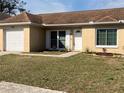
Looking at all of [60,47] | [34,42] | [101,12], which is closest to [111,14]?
[101,12]

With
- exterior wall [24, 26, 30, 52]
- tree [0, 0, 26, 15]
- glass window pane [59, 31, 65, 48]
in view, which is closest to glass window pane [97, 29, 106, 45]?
glass window pane [59, 31, 65, 48]

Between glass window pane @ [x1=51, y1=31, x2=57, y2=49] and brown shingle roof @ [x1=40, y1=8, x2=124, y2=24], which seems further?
glass window pane @ [x1=51, y1=31, x2=57, y2=49]

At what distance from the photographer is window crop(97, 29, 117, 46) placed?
69.3 feet

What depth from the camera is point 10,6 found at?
53094mm

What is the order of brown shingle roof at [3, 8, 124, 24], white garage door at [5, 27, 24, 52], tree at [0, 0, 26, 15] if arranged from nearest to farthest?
brown shingle roof at [3, 8, 124, 24], white garage door at [5, 27, 24, 52], tree at [0, 0, 26, 15]

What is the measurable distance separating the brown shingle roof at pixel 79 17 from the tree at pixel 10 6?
26715 millimetres

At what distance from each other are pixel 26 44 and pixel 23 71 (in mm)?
12122

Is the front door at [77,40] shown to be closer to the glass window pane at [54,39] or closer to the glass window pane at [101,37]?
the glass window pane at [54,39]

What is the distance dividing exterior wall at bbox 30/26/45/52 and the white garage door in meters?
1.08

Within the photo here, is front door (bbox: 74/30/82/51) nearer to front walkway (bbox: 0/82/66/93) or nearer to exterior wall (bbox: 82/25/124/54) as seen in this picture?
exterior wall (bbox: 82/25/124/54)

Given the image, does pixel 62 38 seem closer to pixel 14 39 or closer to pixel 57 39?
pixel 57 39

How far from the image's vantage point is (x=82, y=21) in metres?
22.8

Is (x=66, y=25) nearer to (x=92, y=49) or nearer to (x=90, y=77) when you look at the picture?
(x=92, y=49)

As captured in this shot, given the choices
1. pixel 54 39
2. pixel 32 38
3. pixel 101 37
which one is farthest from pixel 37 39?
pixel 101 37
